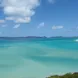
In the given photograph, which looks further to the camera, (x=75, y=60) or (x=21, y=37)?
(x=75, y=60)

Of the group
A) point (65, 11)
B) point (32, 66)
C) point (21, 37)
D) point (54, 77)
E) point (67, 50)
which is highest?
point (65, 11)

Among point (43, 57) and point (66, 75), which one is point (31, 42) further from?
point (66, 75)

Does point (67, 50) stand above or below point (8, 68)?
above

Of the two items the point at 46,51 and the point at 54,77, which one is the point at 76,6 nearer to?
the point at 46,51

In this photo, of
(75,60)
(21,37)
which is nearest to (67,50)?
(75,60)

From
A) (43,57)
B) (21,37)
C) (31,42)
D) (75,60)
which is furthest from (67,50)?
(21,37)

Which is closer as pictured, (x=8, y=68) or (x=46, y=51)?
(x=8, y=68)
